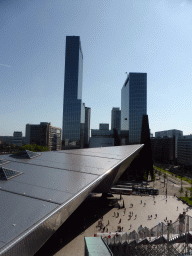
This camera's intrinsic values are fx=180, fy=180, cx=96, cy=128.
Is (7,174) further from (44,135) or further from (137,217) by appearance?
(44,135)

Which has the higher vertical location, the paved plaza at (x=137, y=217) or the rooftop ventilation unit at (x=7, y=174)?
the rooftop ventilation unit at (x=7, y=174)

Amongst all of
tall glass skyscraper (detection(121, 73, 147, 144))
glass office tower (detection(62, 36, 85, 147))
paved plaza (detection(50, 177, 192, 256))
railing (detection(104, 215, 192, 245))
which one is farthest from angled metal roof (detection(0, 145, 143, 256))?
tall glass skyscraper (detection(121, 73, 147, 144))

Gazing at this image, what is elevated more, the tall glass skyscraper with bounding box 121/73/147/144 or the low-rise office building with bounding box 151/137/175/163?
the tall glass skyscraper with bounding box 121/73/147/144

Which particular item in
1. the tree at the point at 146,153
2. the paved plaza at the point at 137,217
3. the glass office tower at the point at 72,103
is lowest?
the paved plaza at the point at 137,217

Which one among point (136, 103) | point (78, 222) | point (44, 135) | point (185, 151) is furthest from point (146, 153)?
point (44, 135)

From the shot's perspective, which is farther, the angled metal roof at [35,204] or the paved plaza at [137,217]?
the paved plaza at [137,217]

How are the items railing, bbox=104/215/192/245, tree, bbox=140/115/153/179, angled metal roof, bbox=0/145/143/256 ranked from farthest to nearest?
tree, bbox=140/115/153/179, railing, bbox=104/215/192/245, angled metal roof, bbox=0/145/143/256

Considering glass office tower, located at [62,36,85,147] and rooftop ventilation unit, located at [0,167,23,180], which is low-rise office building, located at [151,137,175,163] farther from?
rooftop ventilation unit, located at [0,167,23,180]

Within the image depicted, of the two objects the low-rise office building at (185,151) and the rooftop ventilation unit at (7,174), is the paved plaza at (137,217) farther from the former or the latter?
the low-rise office building at (185,151)

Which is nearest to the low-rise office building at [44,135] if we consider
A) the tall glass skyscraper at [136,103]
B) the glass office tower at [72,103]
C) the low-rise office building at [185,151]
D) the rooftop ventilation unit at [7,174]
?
the glass office tower at [72,103]

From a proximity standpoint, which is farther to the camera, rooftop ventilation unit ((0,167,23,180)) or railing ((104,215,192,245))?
railing ((104,215,192,245))

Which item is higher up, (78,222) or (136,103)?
(136,103)

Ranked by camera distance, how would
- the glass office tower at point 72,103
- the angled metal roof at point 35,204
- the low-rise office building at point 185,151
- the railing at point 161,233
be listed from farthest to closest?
the glass office tower at point 72,103, the low-rise office building at point 185,151, the railing at point 161,233, the angled metal roof at point 35,204

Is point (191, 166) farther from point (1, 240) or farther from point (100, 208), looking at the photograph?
point (1, 240)
